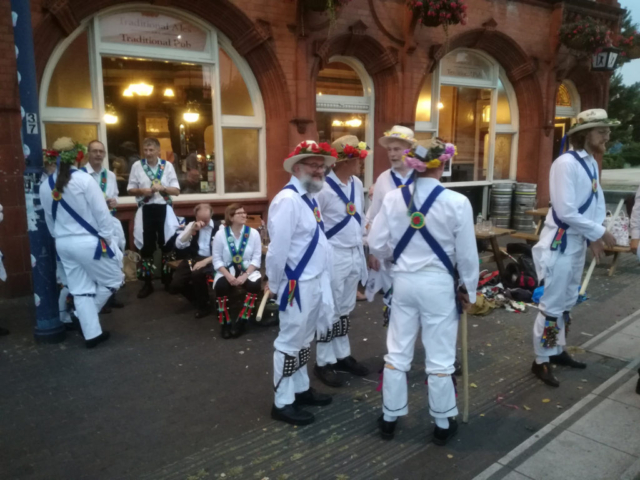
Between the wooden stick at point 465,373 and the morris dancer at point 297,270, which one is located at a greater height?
the morris dancer at point 297,270

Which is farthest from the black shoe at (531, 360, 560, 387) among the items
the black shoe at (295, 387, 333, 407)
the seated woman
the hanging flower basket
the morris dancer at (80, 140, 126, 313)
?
the hanging flower basket

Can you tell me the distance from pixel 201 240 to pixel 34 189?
2.02m

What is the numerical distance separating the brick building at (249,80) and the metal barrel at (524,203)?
1056 mm

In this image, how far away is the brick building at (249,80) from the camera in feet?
23.7

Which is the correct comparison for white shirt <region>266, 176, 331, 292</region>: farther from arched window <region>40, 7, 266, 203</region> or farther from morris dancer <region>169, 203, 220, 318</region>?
arched window <region>40, 7, 266, 203</region>

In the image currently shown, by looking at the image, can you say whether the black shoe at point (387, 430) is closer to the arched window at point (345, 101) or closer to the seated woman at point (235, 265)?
the seated woman at point (235, 265)

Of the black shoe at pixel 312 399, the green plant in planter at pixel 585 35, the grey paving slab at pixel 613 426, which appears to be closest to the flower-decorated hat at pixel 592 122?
the grey paving slab at pixel 613 426

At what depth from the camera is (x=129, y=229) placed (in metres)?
8.06

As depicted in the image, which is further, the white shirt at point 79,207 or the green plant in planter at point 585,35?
the green plant in planter at point 585,35

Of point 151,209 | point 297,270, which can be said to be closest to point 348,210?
point 297,270

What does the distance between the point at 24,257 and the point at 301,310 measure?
193 inches

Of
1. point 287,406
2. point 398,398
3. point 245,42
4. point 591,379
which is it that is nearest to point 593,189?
point 591,379

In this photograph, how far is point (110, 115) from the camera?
7926mm

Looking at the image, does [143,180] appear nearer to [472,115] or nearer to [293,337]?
[293,337]
